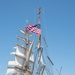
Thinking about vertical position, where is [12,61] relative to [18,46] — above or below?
below

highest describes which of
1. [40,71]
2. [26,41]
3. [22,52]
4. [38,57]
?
[26,41]

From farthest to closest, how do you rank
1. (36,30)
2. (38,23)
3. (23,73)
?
(23,73), (38,23), (36,30)

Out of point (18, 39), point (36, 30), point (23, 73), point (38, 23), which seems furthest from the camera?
point (18, 39)

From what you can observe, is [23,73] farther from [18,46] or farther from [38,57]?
[38,57]

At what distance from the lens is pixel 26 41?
238ft

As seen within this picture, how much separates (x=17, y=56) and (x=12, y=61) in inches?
95.1

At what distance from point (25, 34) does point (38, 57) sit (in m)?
19.5

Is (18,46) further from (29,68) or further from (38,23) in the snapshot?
(38,23)

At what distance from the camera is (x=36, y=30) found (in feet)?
176

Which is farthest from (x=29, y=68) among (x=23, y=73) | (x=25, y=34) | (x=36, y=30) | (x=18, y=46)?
(x=36, y=30)

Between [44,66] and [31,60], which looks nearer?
[44,66]

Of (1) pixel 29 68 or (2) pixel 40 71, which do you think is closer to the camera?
(2) pixel 40 71

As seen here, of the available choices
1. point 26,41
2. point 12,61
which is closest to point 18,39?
point 26,41

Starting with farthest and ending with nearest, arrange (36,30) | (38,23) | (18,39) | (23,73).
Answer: (18,39) < (23,73) < (38,23) < (36,30)
